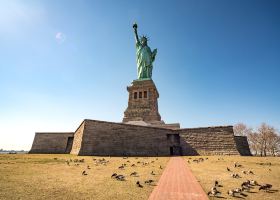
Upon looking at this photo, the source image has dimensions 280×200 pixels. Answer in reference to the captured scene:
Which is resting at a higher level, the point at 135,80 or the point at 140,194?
the point at 135,80

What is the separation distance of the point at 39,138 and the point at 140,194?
36190 millimetres

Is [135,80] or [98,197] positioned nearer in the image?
[98,197]

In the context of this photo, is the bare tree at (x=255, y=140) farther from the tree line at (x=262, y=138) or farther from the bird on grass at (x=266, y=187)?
the bird on grass at (x=266, y=187)

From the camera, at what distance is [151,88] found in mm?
46125

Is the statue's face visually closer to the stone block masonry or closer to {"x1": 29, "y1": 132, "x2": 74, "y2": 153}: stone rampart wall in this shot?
the stone block masonry

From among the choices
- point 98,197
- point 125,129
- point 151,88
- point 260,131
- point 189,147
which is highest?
point 151,88

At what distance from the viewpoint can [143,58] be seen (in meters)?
50.5

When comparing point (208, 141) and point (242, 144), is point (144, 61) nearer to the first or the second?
point (208, 141)

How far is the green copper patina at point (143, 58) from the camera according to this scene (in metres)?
49.9

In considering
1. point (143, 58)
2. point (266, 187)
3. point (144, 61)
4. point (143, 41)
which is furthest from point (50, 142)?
point (266, 187)

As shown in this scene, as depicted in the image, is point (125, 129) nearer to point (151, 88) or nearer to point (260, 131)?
point (151, 88)

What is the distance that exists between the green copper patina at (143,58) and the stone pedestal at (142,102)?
12.3ft

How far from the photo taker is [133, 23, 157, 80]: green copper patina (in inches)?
1964

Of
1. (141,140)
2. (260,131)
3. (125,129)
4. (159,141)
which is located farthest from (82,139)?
(260,131)
